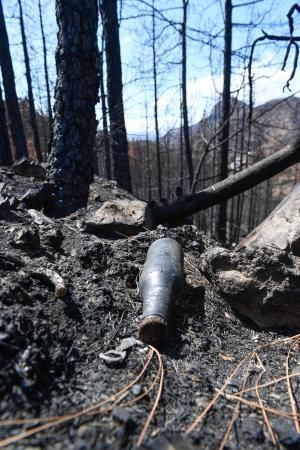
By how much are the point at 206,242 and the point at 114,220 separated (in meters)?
0.99

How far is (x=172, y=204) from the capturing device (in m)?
4.44

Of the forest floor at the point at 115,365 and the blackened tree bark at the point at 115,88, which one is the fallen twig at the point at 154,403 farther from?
the blackened tree bark at the point at 115,88

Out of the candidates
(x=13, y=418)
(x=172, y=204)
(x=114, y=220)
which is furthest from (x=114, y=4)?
(x=13, y=418)

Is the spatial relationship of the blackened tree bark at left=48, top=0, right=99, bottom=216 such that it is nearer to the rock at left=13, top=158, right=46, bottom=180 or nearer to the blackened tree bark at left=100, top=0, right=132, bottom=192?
the rock at left=13, top=158, right=46, bottom=180

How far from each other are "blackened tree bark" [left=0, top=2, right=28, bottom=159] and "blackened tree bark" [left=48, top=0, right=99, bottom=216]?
5797mm

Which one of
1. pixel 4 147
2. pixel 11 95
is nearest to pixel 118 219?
pixel 4 147

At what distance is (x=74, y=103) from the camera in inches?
164

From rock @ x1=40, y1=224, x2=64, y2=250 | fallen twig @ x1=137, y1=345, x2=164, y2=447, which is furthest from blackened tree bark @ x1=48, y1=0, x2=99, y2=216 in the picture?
fallen twig @ x1=137, y1=345, x2=164, y2=447

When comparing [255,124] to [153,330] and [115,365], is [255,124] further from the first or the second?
[115,365]

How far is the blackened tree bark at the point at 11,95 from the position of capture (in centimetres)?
943

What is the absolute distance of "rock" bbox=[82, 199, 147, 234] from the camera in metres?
3.38

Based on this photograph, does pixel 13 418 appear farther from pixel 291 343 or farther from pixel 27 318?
pixel 291 343

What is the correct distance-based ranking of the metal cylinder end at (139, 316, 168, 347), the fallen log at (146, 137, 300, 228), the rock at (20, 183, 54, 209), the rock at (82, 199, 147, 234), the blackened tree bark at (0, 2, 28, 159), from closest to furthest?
the metal cylinder end at (139, 316, 168, 347), the rock at (82, 199, 147, 234), the rock at (20, 183, 54, 209), the fallen log at (146, 137, 300, 228), the blackened tree bark at (0, 2, 28, 159)

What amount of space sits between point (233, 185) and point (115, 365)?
3297mm
